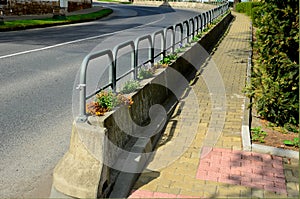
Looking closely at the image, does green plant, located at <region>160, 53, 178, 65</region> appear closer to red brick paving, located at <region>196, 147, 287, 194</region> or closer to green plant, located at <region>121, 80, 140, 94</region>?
green plant, located at <region>121, 80, 140, 94</region>

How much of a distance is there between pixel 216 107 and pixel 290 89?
163 centimetres

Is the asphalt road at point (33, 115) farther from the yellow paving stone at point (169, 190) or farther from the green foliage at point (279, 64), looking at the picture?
the green foliage at point (279, 64)

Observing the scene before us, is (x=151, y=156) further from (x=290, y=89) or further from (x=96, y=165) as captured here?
(x=290, y=89)

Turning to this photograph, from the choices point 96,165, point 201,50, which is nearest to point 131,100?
point 96,165

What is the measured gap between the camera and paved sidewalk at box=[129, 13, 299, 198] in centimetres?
442

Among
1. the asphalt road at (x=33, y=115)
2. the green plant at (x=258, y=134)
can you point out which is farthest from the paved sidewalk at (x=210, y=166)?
the asphalt road at (x=33, y=115)

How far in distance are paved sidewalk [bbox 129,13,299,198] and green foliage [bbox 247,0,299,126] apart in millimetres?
641

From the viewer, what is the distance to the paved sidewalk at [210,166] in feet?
14.5

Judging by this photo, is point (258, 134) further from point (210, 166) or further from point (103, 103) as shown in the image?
point (103, 103)

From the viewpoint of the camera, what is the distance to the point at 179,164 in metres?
5.10

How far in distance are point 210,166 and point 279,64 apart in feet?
8.24

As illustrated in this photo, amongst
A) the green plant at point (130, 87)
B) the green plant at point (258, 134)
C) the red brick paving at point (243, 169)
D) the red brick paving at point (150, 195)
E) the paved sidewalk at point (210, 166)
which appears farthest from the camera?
the green plant at point (258, 134)

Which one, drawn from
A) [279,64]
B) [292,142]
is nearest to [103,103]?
[292,142]

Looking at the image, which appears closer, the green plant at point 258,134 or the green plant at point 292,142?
the green plant at point 292,142
